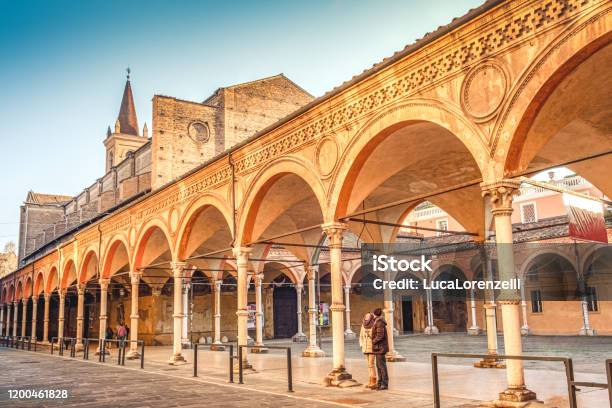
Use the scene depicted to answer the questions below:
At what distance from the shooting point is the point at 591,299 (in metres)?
26.8

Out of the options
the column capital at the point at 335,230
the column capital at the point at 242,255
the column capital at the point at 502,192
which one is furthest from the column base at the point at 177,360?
the column capital at the point at 502,192

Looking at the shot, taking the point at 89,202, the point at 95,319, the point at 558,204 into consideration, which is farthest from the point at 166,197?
the point at 89,202

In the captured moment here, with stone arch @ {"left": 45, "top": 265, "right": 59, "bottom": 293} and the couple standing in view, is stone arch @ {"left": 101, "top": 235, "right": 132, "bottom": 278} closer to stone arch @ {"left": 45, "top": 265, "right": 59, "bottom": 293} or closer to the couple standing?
stone arch @ {"left": 45, "top": 265, "right": 59, "bottom": 293}

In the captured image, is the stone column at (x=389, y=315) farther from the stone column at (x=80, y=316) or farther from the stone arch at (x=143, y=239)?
the stone column at (x=80, y=316)

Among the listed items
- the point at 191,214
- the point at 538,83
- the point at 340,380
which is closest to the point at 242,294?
the point at 191,214

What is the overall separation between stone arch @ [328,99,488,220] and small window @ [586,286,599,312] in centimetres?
1965

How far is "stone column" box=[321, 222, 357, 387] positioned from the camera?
1034 centimetres

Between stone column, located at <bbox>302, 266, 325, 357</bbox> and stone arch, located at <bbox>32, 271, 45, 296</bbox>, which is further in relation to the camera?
stone arch, located at <bbox>32, 271, 45, 296</bbox>

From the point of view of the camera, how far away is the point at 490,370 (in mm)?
12039

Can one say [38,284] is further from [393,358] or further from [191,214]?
[393,358]

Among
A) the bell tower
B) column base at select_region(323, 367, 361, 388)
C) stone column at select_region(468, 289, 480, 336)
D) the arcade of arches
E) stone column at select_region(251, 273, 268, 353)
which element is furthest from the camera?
the bell tower

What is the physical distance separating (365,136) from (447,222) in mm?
32420

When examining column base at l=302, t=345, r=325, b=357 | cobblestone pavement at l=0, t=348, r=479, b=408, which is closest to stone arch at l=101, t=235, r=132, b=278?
cobblestone pavement at l=0, t=348, r=479, b=408

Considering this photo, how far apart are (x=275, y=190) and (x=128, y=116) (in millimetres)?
51762
